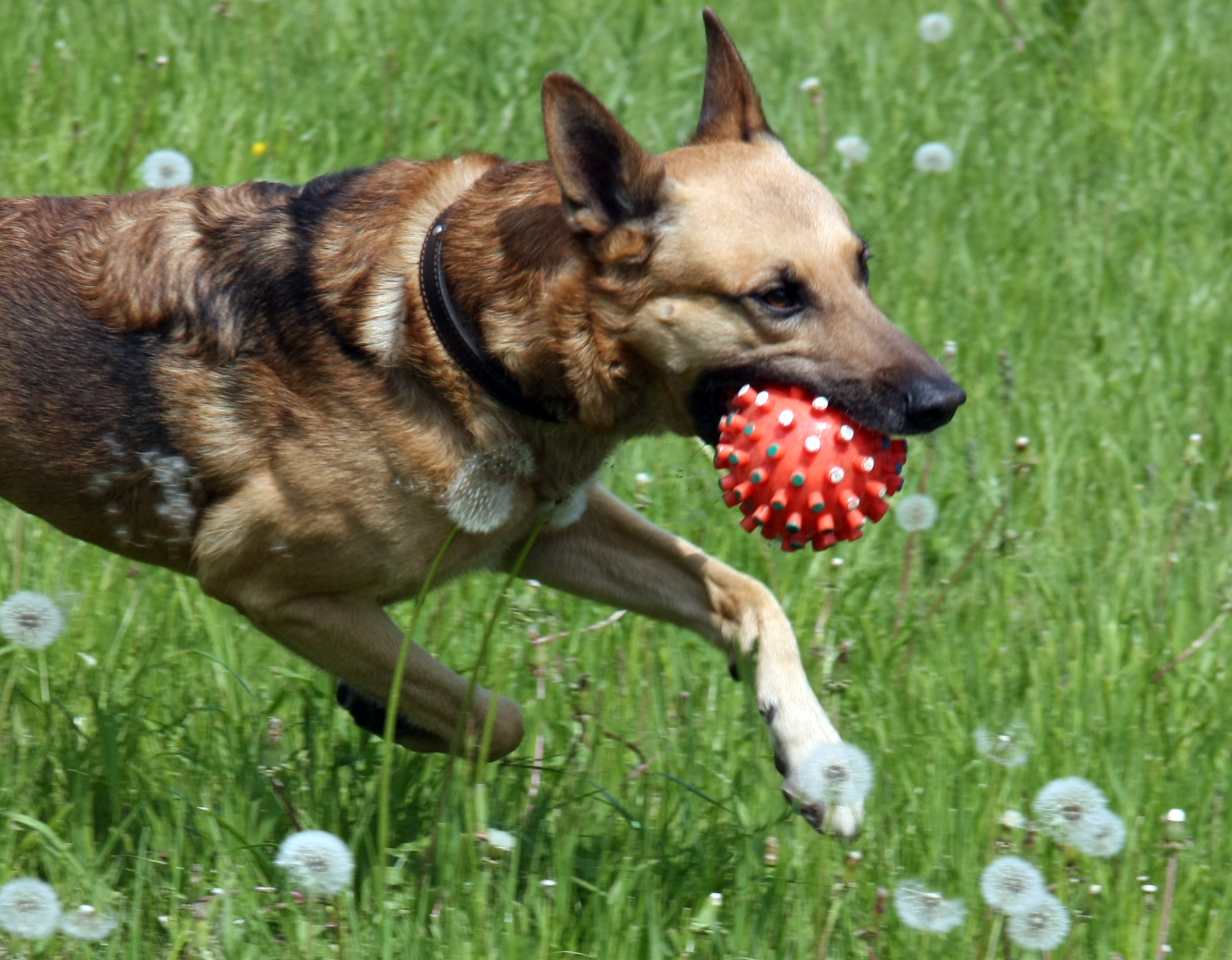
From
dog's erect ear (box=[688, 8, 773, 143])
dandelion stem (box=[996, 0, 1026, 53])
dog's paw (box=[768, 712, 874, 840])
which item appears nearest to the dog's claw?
dog's paw (box=[768, 712, 874, 840])

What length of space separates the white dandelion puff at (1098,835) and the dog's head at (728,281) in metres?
0.86

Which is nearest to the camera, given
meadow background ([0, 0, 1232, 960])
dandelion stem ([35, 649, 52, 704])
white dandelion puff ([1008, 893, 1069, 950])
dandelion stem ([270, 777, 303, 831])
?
white dandelion puff ([1008, 893, 1069, 950])

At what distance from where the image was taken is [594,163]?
3596 millimetres

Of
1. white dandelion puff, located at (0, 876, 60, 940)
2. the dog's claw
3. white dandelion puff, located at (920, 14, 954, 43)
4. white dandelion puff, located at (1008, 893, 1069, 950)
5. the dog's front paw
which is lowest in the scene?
white dandelion puff, located at (0, 876, 60, 940)

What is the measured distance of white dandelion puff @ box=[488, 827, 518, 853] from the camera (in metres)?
3.40

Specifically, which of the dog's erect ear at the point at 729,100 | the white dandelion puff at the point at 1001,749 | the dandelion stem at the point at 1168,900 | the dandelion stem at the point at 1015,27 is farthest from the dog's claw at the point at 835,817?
the dandelion stem at the point at 1015,27

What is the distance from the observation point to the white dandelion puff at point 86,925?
3098 mm

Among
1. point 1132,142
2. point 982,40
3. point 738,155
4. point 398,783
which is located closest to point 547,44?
point 982,40

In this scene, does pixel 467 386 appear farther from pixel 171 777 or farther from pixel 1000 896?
pixel 1000 896

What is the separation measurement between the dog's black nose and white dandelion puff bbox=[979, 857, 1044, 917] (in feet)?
3.02

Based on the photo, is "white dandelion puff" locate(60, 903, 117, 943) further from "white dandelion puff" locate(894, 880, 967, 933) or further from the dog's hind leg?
"white dandelion puff" locate(894, 880, 967, 933)

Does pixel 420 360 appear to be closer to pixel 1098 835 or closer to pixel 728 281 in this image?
pixel 728 281

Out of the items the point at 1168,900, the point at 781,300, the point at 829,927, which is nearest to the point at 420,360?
the point at 781,300

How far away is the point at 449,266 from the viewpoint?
145 inches
